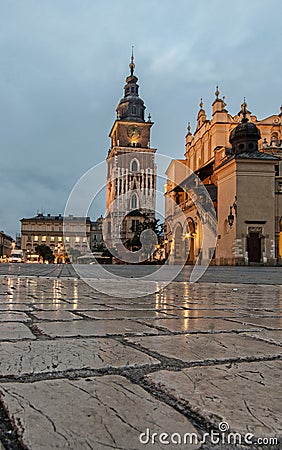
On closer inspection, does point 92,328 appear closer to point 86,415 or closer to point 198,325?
point 198,325

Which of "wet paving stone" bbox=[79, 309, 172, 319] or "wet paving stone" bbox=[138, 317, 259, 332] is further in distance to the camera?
"wet paving stone" bbox=[79, 309, 172, 319]

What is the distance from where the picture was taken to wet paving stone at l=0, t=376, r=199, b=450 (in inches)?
36.3

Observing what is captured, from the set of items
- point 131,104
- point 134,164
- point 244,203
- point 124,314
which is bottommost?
point 124,314

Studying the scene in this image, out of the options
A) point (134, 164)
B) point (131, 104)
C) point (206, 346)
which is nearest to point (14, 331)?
point (206, 346)

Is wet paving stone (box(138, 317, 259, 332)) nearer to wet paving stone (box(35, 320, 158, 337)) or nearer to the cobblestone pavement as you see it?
the cobblestone pavement

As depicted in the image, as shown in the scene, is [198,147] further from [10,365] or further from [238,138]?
[10,365]

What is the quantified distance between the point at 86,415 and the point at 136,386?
301mm

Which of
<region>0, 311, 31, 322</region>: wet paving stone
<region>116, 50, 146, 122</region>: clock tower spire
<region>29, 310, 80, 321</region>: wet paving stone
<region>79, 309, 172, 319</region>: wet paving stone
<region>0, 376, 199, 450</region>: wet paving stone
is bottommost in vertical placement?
<region>79, 309, 172, 319</region>: wet paving stone

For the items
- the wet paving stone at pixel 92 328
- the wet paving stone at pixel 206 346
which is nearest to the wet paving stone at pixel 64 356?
the wet paving stone at pixel 206 346

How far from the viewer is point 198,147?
49.4m

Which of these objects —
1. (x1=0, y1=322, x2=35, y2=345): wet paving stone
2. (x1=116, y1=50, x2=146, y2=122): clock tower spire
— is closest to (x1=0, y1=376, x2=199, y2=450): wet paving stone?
(x1=0, y1=322, x2=35, y2=345): wet paving stone

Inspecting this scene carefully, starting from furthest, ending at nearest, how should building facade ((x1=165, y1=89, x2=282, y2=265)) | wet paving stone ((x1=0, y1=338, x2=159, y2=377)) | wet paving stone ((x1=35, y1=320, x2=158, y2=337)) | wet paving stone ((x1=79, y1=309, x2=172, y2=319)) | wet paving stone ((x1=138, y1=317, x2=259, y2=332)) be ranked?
building facade ((x1=165, y1=89, x2=282, y2=265)), wet paving stone ((x1=79, y1=309, x2=172, y2=319)), wet paving stone ((x1=138, y1=317, x2=259, y2=332)), wet paving stone ((x1=35, y1=320, x2=158, y2=337)), wet paving stone ((x1=0, y1=338, x2=159, y2=377))

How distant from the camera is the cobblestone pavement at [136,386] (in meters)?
0.96

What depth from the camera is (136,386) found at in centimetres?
133
